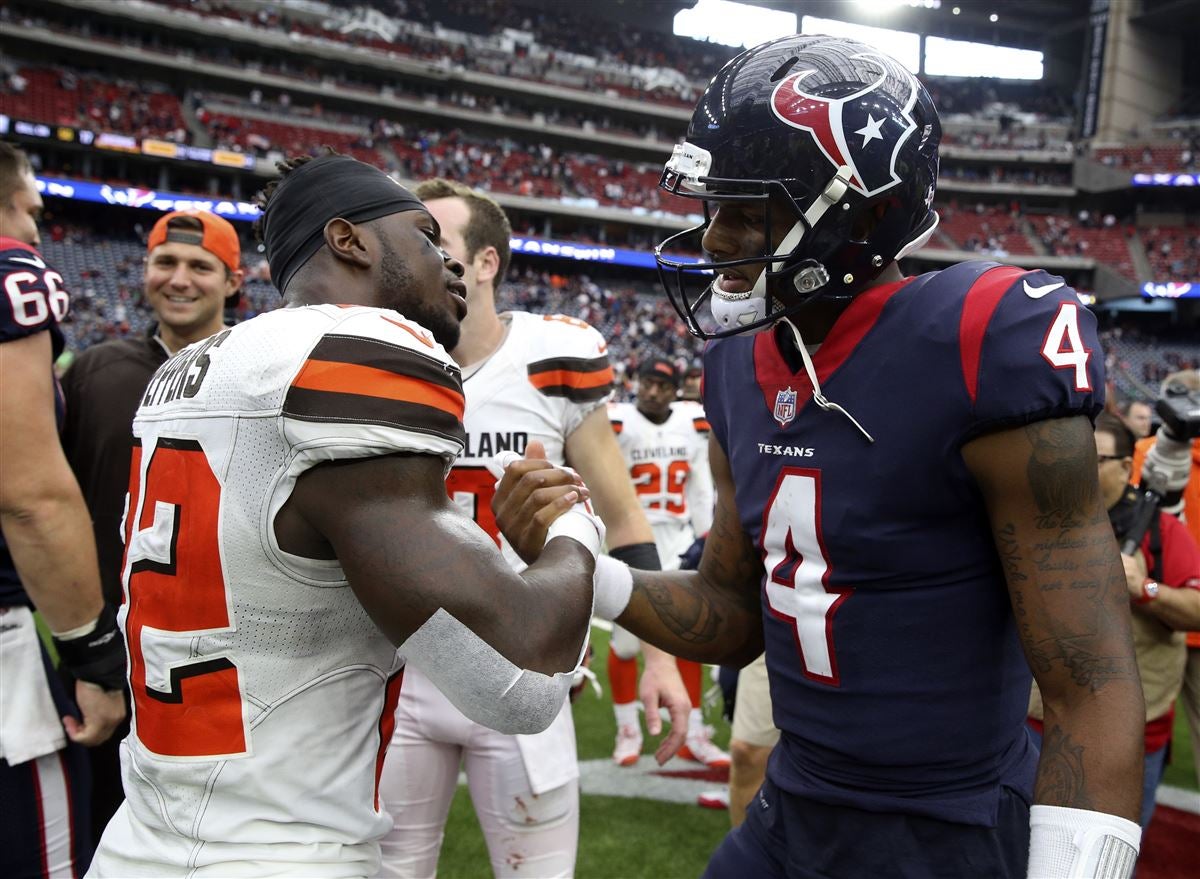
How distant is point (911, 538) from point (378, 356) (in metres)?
0.92

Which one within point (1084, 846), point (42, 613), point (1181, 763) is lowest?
point (1181, 763)

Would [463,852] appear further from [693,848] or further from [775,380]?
[775,380]

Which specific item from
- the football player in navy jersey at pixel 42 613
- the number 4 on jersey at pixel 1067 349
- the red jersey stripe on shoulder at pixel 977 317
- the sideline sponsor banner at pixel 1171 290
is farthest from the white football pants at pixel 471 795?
the sideline sponsor banner at pixel 1171 290

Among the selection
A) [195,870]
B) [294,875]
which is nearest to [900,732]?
[294,875]

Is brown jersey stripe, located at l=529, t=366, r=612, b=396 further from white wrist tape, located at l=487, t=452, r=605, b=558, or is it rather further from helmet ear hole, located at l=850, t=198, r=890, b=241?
helmet ear hole, located at l=850, t=198, r=890, b=241

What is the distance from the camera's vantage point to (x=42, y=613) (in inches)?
94.0

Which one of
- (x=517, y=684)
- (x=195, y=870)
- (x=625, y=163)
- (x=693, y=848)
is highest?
(x=625, y=163)

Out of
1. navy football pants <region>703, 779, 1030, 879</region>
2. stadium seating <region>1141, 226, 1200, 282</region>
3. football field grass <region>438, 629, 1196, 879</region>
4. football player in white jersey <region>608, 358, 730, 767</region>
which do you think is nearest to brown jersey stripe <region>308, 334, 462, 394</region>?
navy football pants <region>703, 779, 1030, 879</region>

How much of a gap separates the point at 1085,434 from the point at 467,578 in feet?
3.07

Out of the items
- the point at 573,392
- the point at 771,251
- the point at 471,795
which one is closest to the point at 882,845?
the point at 771,251

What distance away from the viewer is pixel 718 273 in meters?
1.81

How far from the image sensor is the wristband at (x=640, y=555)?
118 inches

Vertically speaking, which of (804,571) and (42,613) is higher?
(804,571)

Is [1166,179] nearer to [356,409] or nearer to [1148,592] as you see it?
[1148,592]
